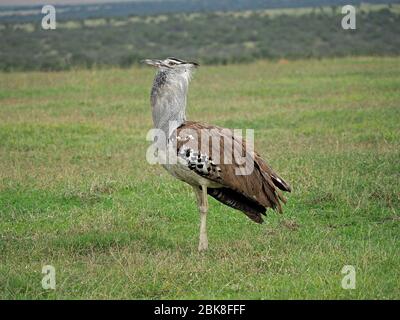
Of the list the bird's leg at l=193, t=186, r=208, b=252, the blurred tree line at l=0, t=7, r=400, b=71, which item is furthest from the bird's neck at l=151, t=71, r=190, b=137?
the blurred tree line at l=0, t=7, r=400, b=71

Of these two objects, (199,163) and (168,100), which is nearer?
(199,163)

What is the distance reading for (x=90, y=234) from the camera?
25.0ft

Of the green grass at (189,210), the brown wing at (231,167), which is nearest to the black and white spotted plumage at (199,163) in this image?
the brown wing at (231,167)

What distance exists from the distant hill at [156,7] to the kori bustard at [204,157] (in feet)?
144

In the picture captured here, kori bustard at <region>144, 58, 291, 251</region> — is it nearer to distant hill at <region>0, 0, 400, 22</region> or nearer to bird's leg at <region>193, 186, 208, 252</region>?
bird's leg at <region>193, 186, 208, 252</region>

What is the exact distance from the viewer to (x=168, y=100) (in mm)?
7242

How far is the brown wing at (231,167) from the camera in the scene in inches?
276

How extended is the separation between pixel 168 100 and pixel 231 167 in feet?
2.59

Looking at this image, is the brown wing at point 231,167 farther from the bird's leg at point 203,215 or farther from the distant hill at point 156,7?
the distant hill at point 156,7

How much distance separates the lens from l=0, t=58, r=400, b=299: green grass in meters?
6.39

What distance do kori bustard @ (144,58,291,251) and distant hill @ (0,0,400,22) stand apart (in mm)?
44024

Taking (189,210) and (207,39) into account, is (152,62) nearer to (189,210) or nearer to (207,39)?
(189,210)

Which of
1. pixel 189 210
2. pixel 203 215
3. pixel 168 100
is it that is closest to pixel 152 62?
pixel 168 100
